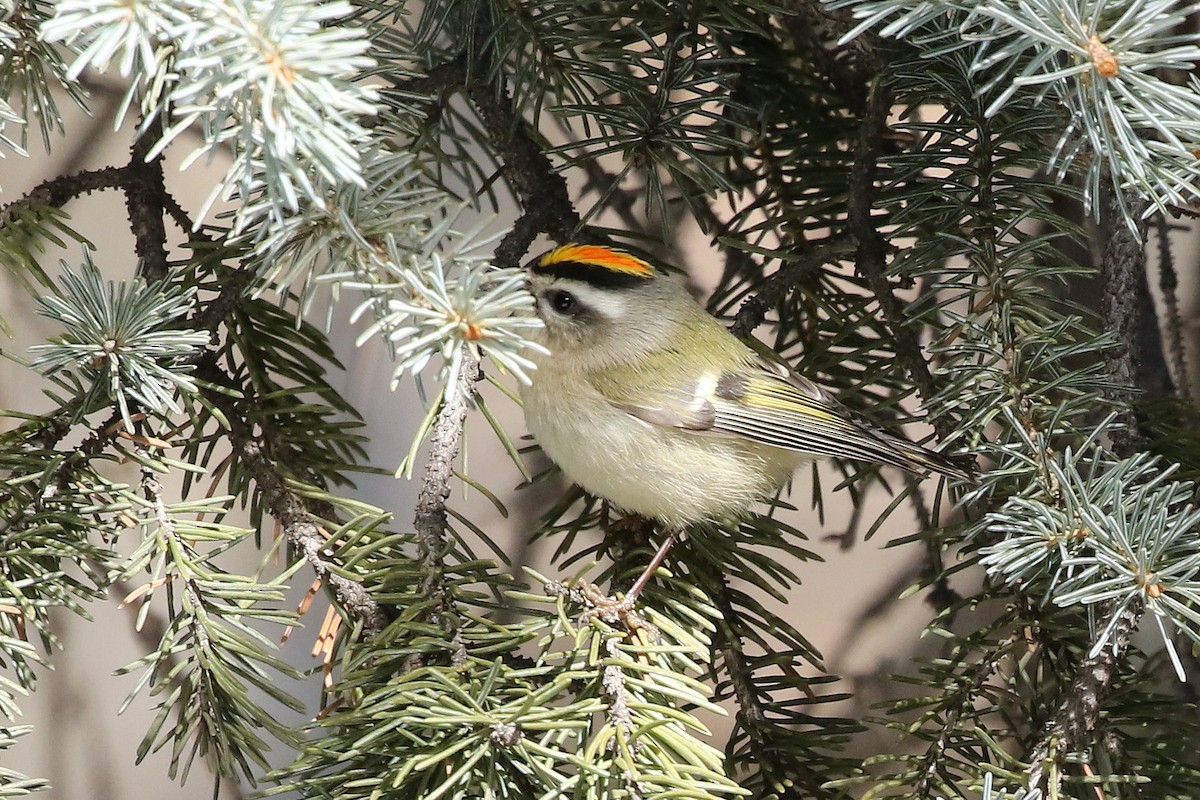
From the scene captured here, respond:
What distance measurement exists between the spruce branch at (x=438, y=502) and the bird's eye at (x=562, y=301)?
25 cm

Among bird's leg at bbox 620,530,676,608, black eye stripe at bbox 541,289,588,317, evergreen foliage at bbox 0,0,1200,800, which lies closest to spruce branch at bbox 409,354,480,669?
evergreen foliage at bbox 0,0,1200,800

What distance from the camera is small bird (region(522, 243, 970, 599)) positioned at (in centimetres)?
82

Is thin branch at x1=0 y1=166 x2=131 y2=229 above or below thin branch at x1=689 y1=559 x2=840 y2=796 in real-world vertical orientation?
above

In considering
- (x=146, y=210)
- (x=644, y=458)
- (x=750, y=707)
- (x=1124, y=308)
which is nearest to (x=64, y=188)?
(x=146, y=210)

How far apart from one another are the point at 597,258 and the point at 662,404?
0.56 feet

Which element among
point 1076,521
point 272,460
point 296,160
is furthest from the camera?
point 272,460

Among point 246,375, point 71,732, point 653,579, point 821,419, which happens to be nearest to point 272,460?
point 246,375

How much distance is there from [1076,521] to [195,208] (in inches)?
35.9

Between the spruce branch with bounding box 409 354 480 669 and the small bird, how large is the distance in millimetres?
203

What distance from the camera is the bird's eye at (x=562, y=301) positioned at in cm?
87

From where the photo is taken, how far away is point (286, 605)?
1.10m

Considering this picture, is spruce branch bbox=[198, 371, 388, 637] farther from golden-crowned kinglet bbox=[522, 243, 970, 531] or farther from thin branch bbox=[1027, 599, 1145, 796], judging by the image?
thin branch bbox=[1027, 599, 1145, 796]

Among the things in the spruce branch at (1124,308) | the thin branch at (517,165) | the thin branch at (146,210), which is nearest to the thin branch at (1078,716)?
the spruce branch at (1124,308)

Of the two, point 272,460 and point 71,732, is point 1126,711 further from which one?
point 71,732
